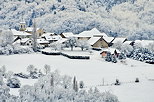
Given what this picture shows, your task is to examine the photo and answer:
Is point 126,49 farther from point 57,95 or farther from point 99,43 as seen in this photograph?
point 57,95

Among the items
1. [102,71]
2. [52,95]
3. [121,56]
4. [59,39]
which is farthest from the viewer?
[59,39]

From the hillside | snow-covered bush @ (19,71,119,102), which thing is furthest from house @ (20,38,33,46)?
snow-covered bush @ (19,71,119,102)

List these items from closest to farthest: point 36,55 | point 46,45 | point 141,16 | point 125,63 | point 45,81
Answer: point 45,81 → point 125,63 → point 36,55 → point 46,45 → point 141,16

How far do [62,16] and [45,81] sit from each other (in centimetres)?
7860

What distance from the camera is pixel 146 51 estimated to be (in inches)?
2645

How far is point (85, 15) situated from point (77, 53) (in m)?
51.4

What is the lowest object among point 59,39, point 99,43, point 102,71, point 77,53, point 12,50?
point 102,71

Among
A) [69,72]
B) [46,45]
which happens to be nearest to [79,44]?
[46,45]

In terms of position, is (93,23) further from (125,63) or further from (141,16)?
(125,63)

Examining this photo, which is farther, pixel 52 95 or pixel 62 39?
pixel 62 39

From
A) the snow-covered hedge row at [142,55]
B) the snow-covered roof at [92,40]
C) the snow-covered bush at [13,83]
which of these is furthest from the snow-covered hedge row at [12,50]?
the snow-covered bush at [13,83]

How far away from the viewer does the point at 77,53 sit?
63750 millimetres

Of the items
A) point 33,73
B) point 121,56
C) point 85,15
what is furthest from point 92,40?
point 85,15

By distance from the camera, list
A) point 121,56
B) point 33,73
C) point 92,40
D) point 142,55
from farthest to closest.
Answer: point 92,40 → point 142,55 → point 121,56 → point 33,73
